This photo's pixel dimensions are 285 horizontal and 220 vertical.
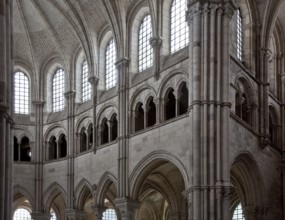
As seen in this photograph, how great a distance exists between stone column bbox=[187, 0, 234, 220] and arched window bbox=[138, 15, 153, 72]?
592cm

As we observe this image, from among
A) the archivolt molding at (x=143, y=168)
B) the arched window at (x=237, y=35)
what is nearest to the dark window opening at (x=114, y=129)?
the archivolt molding at (x=143, y=168)

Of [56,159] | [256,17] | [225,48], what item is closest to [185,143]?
[225,48]

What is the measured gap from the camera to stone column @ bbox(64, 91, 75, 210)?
4741cm

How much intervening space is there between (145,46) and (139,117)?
455 cm

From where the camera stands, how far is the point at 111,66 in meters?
46.8

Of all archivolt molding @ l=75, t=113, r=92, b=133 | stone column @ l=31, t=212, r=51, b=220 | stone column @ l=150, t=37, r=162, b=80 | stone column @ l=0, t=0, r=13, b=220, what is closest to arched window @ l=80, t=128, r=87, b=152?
archivolt molding @ l=75, t=113, r=92, b=133

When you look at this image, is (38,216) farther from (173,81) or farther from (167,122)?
(173,81)

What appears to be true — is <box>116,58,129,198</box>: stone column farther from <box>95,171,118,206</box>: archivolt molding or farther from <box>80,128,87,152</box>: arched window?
<box>80,128,87,152</box>: arched window

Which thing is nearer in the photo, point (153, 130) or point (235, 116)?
point (235, 116)

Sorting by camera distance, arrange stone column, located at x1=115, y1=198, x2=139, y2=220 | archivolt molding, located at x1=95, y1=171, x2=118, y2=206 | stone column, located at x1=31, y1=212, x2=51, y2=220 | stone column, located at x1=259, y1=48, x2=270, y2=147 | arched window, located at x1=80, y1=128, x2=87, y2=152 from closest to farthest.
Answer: stone column, located at x1=259, y1=48, x2=270, y2=147
stone column, located at x1=115, y1=198, x2=139, y2=220
archivolt molding, located at x1=95, y1=171, x2=118, y2=206
arched window, located at x1=80, y1=128, x2=87, y2=152
stone column, located at x1=31, y1=212, x2=51, y2=220

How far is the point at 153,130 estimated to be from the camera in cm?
4009

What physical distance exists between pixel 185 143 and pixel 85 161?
11.1m

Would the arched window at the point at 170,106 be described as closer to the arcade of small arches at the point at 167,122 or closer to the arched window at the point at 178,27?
the arcade of small arches at the point at 167,122

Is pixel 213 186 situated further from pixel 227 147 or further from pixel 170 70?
pixel 170 70
